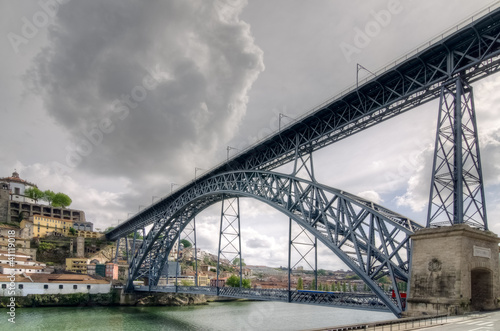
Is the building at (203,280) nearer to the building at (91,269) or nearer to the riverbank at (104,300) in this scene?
the building at (91,269)

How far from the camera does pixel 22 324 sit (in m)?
30.8

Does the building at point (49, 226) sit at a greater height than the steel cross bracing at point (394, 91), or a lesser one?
lesser

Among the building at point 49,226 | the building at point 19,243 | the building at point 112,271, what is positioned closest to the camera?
the building at point 112,271

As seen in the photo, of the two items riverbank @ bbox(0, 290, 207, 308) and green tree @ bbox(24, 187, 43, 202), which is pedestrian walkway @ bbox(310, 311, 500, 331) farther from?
green tree @ bbox(24, 187, 43, 202)

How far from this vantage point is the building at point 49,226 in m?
76.5

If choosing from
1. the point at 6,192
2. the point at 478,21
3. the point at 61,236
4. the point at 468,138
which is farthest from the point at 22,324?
the point at 6,192

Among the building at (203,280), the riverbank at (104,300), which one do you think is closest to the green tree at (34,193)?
the building at (203,280)

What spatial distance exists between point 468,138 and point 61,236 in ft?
262

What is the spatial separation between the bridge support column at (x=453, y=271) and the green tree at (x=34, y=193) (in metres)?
96.5

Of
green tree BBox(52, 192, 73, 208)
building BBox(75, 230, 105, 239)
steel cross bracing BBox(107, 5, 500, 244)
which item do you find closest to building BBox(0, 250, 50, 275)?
building BBox(75, 230, 105, 239)

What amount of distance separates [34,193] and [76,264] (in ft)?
115

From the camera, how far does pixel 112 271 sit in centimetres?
6294

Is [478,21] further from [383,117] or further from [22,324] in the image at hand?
[22,324]

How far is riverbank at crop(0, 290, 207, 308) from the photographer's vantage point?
44419 millimetres
